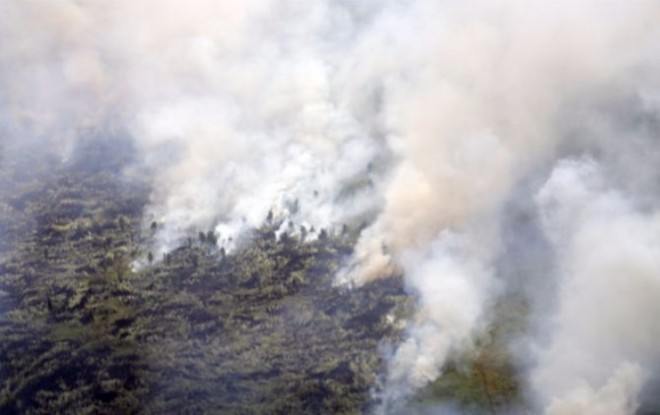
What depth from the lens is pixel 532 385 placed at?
436ft

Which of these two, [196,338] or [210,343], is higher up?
[196,338]

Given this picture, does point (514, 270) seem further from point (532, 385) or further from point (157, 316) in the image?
point (157, 316)

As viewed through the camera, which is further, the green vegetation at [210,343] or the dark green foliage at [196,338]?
the dark green foliage at [196,338]

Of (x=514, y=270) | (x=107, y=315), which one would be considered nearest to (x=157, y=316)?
(x=107, y=315)

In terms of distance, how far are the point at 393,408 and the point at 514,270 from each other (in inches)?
2658

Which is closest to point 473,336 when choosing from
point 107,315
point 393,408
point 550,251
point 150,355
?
point 393,408

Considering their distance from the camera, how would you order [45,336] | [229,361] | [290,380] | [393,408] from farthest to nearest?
[45,336] < [229,361] < [290,380] < [393,408]

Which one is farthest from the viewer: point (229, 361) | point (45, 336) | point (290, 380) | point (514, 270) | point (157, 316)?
point (514, 270)

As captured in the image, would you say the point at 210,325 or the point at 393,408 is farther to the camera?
the point at 210,325

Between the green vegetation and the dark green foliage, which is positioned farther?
the dark green foliage

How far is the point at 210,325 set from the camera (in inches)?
6629

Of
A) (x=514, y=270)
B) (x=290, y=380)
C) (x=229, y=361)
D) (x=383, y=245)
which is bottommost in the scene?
(x=290, y=380)

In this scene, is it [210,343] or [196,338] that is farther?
[196,338]

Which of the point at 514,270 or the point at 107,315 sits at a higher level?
the point at 107,315
